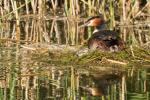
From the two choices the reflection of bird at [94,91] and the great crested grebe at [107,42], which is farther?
the great crested grebe at [107,42]

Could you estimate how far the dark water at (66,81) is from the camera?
612 cm

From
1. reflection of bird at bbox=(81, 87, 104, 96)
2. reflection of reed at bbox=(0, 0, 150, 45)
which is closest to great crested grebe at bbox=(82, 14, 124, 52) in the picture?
reflection of reed at bbox=(0, 0, 150, 45)

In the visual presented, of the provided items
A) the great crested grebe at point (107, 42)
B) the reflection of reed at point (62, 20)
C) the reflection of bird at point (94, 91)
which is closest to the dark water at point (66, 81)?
the reflection of bird at point (94, 91)

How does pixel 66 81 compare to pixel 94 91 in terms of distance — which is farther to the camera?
pixel 66 81

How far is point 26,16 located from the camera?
505 inches

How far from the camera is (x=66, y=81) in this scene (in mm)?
6848

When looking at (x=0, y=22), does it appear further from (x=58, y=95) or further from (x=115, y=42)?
(x=58, y=95)

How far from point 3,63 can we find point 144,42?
2.66 m

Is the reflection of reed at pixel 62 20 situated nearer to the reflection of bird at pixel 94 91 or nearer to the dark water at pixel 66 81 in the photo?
the dark water at pixel 66 81

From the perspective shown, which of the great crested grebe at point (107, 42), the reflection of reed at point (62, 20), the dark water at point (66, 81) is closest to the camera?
the dark water at point (66, 81)

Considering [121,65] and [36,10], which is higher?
[36,10]

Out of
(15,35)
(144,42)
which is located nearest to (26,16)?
(15,35)

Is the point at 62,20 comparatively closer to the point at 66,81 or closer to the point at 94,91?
the point at 66,81

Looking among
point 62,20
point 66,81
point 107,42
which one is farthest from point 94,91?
point 62,20
